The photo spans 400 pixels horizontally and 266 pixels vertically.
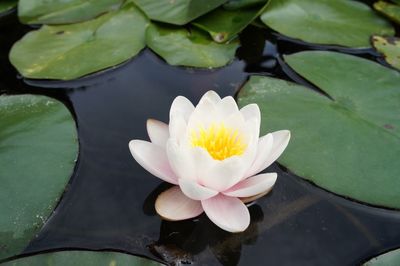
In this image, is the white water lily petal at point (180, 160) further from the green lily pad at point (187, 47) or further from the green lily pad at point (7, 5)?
the green lily pad at point (7, 5)

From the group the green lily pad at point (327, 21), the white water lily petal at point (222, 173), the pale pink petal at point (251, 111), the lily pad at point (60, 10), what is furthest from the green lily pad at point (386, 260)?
the lily pad at point (60, 10)

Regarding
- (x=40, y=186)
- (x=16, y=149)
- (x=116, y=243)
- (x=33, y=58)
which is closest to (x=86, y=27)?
(x=33, y=58)

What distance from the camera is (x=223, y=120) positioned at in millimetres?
1619

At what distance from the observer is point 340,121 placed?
1.88 metres

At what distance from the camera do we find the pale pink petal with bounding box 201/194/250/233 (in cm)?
141

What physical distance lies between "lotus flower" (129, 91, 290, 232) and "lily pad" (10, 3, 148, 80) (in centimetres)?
81

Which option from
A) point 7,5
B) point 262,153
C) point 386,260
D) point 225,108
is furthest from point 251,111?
point 7,5

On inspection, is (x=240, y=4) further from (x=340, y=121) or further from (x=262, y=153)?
(x=262, y=153)

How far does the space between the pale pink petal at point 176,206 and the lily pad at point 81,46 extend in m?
0.98

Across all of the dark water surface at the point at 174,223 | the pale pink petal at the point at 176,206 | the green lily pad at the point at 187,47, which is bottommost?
the dark water surface at the point at 174,223

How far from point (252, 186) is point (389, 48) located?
4.75 ft

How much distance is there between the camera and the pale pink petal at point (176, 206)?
146 centimetres

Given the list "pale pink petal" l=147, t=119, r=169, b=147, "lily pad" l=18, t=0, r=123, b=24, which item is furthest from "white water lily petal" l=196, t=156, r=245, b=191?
"lily pad" l=18, t=0, r=123, b=24

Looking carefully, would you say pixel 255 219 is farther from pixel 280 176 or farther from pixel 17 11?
pixel 17 11
